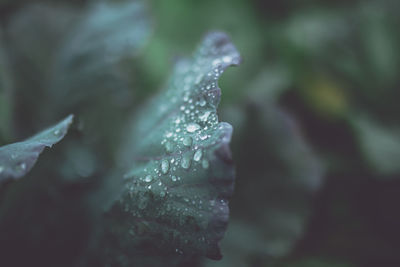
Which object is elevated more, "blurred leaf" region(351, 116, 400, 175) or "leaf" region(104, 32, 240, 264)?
"blurred leaf" region(351, 116, 400, 175)

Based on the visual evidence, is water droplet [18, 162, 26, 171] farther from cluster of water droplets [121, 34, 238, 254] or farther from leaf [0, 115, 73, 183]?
cluster of water droplets [121, 34, 238, 254]

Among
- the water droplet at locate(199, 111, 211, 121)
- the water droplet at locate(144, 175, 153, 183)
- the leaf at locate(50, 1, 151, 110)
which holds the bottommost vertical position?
the water droplet at locate(144, 175, 153, 183)

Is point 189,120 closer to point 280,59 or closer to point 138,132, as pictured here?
point 138,132

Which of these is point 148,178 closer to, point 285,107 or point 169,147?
point 169,147

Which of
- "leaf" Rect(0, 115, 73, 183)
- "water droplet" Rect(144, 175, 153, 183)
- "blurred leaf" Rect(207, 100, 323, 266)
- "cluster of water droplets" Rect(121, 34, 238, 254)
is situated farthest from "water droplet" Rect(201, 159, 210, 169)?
"blurred leaf" Rect(207, 100, 323, 266)

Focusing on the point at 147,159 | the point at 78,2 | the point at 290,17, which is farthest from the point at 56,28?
the point at 290,17

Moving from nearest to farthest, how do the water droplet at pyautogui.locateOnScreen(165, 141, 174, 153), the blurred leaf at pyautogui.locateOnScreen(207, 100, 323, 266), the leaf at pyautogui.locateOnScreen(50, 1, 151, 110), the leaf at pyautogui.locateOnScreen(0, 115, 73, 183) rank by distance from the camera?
the leaf at pyautogui.locateOnScreen(0, 115, 73, 183) < the water droplet at pyautogui.locateOnScreen(165, 141, 174, 153) < the blurred leaf at pyautogui.locateOnScreen(207, 100, 323, 266) < the leaf at pyautogui.locateOnScreen(50, 1, 151, 110)

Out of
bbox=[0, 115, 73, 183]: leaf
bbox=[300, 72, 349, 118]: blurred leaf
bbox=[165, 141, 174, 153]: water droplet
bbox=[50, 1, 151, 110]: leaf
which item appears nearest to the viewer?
bbox=[0, 115, 73, 183]: leaf
